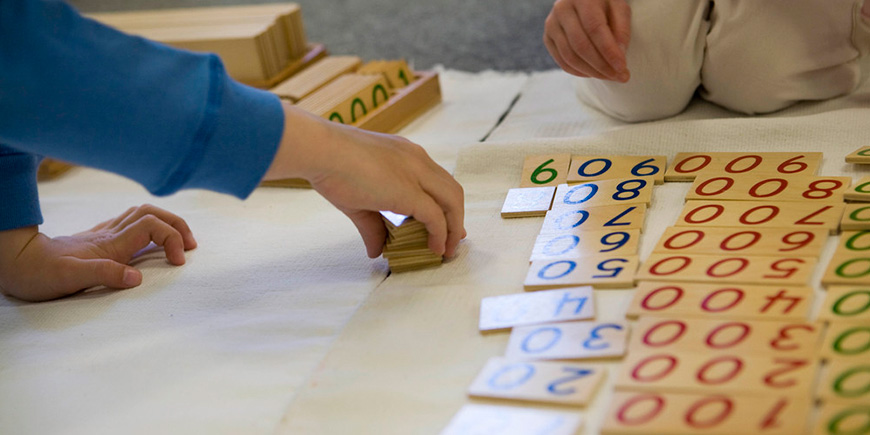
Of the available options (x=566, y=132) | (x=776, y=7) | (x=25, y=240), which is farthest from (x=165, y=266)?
(x=776, y=7)

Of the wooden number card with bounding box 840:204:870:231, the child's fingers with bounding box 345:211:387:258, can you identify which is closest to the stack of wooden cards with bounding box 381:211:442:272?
the child's fingers with bounding box 345:211:387:258

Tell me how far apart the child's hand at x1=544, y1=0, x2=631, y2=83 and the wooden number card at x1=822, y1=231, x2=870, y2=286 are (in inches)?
13.9

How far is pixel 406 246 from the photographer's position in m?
0.91

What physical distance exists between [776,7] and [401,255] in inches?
24.9

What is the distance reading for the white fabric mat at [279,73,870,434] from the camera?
708 millimetres

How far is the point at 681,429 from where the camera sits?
0.60 meters

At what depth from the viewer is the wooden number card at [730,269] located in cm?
77

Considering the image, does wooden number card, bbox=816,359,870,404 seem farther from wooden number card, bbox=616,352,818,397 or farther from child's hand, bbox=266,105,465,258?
child's hand, bbox=266,105,465,258

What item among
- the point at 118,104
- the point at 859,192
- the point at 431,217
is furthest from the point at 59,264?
the point at 859,192

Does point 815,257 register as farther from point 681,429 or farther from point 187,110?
point 187,110

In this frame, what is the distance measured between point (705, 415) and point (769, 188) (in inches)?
16.2

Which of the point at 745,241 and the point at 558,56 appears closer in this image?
the point at 745,241

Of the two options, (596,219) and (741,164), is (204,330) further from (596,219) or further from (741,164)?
(741,164)

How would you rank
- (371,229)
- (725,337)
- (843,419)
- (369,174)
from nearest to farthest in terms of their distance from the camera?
1. (843,419)
2. (725,337)
3. (369,174)
4. (371,229)
